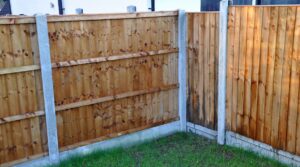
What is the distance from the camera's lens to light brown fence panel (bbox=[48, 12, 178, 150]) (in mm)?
4207

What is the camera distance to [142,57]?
4820mm

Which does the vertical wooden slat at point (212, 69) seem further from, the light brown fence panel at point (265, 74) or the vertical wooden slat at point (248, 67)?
the vertical wooden slat at point (248, 67)

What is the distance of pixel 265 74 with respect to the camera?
4184mm

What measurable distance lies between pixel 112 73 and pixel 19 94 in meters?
1.23

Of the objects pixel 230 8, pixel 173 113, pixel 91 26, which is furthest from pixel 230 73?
pixel 91 26

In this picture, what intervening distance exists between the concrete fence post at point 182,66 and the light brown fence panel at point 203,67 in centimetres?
8

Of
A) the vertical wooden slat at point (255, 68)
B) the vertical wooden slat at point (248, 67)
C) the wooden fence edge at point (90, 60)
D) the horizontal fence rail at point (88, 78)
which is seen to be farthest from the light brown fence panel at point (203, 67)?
the vertical wooden slat at point (255, 68)

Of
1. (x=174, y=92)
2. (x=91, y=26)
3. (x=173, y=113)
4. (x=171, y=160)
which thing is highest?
(x=91, y=26)

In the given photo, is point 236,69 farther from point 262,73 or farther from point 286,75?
point 286,75

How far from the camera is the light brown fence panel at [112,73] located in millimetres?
4207

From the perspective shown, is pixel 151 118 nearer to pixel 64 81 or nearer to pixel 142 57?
pixel 142 57

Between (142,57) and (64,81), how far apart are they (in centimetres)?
117

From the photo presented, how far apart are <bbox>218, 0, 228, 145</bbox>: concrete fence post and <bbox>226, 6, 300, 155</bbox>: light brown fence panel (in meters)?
0.06

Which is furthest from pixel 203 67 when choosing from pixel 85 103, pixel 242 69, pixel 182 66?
pixel 85 103
